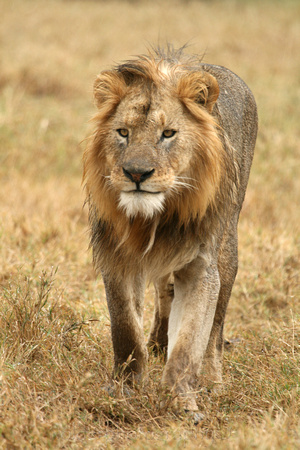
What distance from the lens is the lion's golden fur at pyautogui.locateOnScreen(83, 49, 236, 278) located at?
3248 millimetres

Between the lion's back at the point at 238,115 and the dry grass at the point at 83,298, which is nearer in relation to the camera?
the dry grass at the point at 83,298

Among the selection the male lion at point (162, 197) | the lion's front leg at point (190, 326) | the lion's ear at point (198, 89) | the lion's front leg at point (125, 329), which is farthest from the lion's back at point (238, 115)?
the lion's front leg at point (125, 329)

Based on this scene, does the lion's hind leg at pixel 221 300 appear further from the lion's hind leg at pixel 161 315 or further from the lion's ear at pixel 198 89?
the lion's ear at pixel 198 89

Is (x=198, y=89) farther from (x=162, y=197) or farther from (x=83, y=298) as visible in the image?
(x=83, y=298)

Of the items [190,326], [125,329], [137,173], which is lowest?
[125,329]

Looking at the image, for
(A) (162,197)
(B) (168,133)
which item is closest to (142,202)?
(A) (162,197)

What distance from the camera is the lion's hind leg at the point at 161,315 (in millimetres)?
4256

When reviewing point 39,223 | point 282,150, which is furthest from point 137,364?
point 282,150

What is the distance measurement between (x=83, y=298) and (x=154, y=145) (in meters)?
1.96

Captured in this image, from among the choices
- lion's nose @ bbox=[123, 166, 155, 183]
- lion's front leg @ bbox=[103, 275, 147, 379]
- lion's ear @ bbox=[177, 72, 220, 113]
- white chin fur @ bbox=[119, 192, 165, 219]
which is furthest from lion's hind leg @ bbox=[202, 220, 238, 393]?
lion's nose @ bbox=[123, 166, 155, 183]

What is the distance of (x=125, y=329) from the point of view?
351 cm

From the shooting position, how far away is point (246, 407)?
10.8ft

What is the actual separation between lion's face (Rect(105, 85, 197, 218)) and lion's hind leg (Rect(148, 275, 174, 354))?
3.57 feet

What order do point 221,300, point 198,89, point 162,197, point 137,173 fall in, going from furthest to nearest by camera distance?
point 221,300
point 198,89
point 162,197
point 137,173
